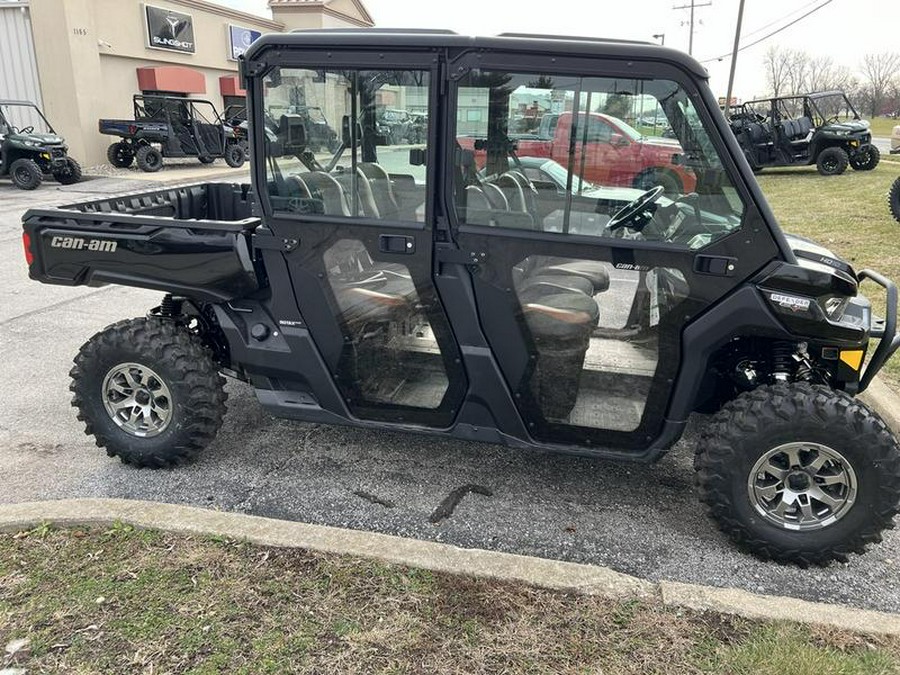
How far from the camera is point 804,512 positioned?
2975 millimetres

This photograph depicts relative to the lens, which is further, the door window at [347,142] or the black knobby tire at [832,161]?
the black knobby tire at [832,161]

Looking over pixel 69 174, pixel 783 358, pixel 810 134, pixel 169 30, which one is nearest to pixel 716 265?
pixel 783 358

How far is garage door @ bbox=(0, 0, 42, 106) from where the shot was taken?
779 inches

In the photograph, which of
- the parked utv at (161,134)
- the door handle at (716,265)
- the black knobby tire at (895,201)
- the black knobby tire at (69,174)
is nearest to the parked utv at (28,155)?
the black knobby tire at (69,174)

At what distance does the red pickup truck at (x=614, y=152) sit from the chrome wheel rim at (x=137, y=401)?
2239mm

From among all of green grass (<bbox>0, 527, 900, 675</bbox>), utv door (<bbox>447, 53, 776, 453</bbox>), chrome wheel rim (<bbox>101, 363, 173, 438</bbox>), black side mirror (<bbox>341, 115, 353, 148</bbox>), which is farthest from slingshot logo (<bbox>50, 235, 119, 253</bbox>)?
utv door (<bbox>447, 53, 776, 453</bbox>)

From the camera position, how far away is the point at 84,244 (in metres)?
3.54

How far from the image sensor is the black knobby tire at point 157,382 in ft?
11.5

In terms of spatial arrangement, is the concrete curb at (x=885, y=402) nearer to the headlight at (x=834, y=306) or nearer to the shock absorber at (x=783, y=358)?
the shock absorber at (x=783, y=358)

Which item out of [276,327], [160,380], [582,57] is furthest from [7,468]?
[582,57]

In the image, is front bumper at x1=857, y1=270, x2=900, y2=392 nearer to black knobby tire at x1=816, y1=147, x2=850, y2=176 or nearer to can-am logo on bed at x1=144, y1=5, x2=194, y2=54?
black knobby tire at x1=816, y1=147, x2=850, y2=176

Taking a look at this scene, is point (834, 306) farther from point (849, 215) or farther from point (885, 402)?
point (849, 215)

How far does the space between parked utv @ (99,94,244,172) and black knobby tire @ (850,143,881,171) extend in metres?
18.1

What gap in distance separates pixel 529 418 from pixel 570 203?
3.29ft
